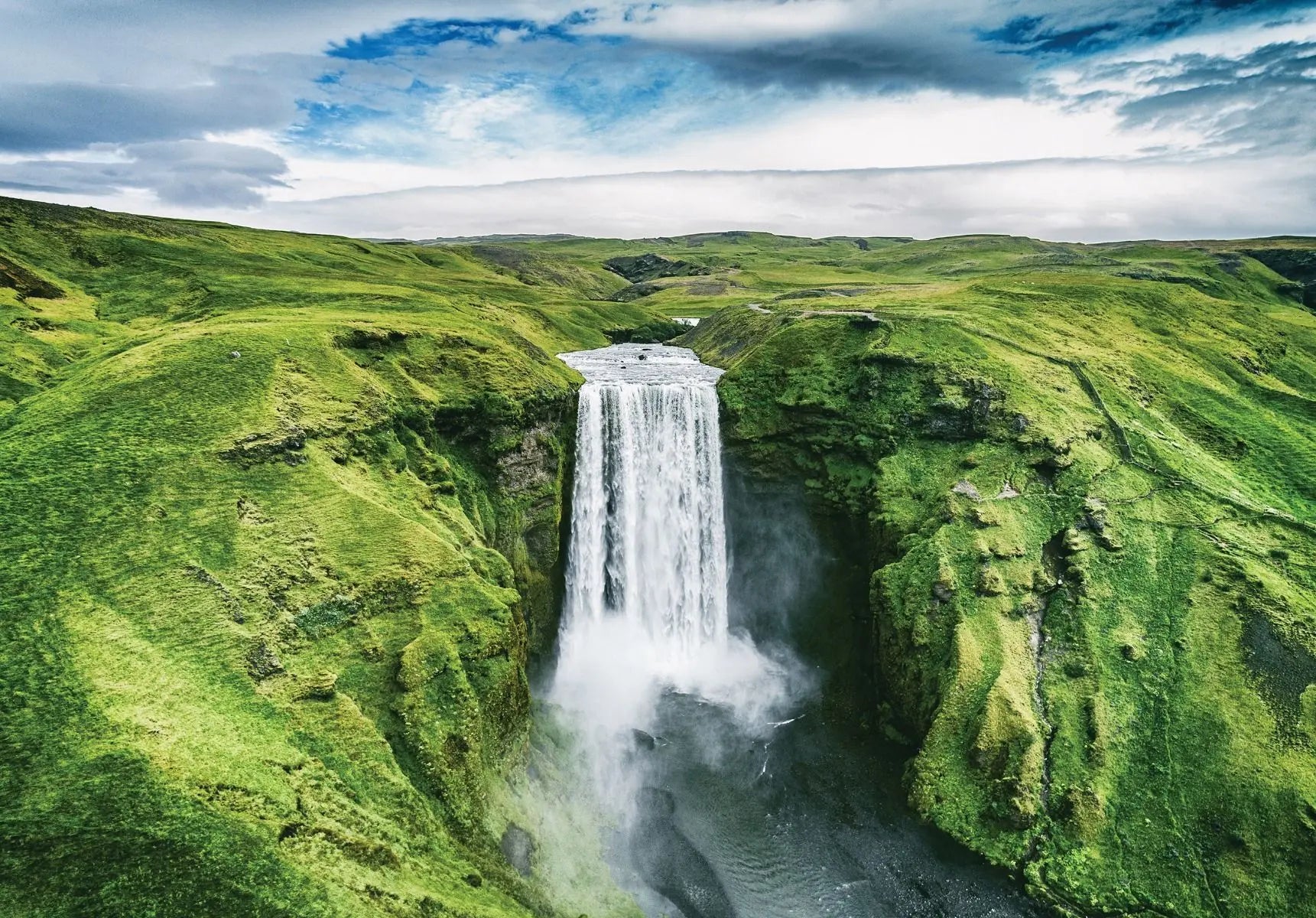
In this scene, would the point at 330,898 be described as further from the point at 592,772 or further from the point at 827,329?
the point at 827,329

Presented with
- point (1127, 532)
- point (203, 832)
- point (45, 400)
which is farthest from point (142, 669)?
point (1127, 532)

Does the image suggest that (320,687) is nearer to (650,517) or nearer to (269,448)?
(269,448)

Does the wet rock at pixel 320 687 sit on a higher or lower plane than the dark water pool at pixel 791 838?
higher

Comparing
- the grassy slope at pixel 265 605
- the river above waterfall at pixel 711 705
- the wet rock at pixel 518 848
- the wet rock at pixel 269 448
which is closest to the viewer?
the grassy slope at pixel 265 605

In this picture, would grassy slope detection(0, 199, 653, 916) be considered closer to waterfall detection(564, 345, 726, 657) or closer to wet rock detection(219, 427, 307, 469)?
wet rock detection(219, 427, 307, 469)

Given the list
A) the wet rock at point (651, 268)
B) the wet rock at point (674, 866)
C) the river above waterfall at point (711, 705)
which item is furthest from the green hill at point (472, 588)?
the wet rock at point (651, 268)

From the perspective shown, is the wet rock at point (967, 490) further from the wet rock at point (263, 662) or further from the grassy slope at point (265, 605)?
the wet rock at point (263, 662)
